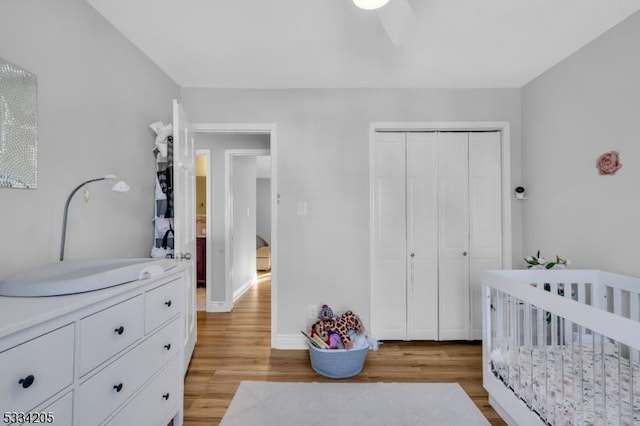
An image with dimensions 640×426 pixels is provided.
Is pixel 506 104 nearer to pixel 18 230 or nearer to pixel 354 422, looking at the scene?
pixel 354 422

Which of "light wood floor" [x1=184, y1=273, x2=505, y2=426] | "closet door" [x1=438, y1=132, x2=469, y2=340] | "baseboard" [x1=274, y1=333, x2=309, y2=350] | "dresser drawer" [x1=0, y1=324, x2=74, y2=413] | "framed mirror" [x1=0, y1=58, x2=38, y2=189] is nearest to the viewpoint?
"dresser drawer" [x1=0, y1=324, x2=74, y2=413]

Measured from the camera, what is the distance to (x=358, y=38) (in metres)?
2.00

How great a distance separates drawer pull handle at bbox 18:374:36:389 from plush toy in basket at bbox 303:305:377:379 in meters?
1.70

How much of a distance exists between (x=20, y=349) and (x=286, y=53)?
214 centimetres

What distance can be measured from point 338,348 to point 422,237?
4.25 ft

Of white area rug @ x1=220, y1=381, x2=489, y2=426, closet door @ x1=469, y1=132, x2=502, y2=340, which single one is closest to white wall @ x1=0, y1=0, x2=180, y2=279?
white area rug @ x1=220, y1=381, x2=489, y2=426

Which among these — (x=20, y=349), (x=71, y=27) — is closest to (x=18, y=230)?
(x=20, y=349)

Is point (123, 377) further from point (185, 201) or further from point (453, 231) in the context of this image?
point (453, 231)

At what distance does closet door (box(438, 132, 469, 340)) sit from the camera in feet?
9.26

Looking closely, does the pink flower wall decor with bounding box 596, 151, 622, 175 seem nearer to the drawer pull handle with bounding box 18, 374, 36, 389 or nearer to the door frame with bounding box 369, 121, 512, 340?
the door frame with bounding box 369, 121, 512, 340

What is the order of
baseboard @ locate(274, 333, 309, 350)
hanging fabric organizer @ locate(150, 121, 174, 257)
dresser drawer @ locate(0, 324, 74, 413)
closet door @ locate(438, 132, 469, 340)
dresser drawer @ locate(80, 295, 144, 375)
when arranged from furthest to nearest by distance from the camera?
1. closet door @ locate(438, 132, 469, 340)
2. baseboard @ locate(274, 333, 309, 350)
3. hanging fabric organizer @ locate(150, 121, 174, 257)
4. dresser drawer @ locate(80, 295, 144, 375)
5. dresser drawer @ locate(0, 324, 74, 413)

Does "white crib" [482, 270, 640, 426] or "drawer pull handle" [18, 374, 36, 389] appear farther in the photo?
"white crib" [482, 270, 640, 426]

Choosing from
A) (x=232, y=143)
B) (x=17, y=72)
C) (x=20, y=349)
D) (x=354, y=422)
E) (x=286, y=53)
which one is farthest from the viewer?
(x=232, y=143)

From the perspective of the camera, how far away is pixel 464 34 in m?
1.95
